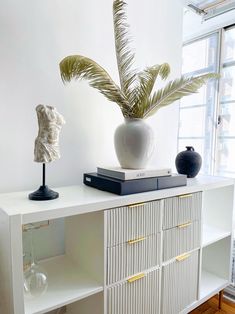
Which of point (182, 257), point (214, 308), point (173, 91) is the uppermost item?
point (173, 91)

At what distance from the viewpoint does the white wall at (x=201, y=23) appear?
78.8 inches

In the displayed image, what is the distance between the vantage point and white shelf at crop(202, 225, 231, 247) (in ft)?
5.49

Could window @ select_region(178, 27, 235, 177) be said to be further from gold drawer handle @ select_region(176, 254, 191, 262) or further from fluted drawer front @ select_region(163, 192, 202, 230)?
gold drawer handle @ select_region(176, 254, 191, 262)

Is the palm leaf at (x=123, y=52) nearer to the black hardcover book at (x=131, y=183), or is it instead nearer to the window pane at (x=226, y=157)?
the black hardcover book at (x=131, y=183)

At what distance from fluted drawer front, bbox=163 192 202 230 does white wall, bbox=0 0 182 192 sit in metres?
0.50

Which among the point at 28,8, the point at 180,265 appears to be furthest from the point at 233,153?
the point at 28,8

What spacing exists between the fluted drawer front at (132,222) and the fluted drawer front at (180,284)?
0.29m

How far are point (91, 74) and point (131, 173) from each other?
0.53 m

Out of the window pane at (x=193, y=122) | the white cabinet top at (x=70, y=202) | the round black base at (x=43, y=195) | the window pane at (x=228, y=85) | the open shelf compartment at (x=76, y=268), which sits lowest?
the open shelf compartment at (x=76, y=268)

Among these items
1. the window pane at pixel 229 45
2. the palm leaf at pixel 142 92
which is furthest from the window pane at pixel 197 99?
the palm leaf at pixel 142 92

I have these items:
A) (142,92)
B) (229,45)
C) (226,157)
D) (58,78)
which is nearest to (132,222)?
(142,92)

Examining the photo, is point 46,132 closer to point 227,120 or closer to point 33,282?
point 33,282

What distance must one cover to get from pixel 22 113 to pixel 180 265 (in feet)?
3.94

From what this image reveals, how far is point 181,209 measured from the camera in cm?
141
